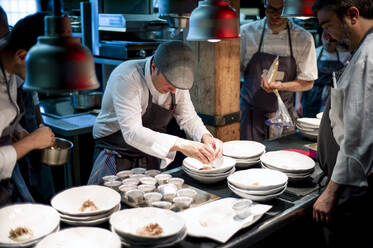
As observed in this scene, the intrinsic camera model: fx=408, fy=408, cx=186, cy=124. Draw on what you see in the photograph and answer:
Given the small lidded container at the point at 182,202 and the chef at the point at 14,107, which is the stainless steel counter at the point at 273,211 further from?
the chef at the point at 14,107

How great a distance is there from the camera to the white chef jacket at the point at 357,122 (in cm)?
213

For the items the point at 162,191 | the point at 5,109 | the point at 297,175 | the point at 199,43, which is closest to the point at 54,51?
the point at 5,109

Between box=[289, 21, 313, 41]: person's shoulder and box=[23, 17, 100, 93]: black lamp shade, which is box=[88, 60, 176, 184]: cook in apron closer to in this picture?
box=[23, 17, 100, 93]: black lamp shade

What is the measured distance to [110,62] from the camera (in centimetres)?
464

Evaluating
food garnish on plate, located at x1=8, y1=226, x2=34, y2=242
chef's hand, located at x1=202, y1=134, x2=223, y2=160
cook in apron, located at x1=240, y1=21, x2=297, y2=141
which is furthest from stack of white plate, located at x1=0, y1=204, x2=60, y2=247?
cook in apron, located at x1=240, y1=21, x2=297, y2=141

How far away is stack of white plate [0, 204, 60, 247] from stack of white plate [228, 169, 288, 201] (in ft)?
3.27

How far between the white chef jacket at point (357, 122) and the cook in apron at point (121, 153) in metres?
1.42

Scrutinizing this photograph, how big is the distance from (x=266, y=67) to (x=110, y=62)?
1.75m

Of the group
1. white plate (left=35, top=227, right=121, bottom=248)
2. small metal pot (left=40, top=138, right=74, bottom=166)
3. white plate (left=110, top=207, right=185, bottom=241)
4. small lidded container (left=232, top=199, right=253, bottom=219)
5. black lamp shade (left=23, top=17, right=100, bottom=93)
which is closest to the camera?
black lamp shade (left=23, top=17, right=100, bottom=93)

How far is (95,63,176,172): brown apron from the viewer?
3.12 metres

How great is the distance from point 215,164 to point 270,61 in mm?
2004

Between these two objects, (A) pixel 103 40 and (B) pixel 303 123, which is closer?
(B) pixel 303 123

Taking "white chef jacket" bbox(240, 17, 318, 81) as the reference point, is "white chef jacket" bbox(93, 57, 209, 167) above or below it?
below

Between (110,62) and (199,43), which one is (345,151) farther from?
(110,62)
